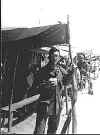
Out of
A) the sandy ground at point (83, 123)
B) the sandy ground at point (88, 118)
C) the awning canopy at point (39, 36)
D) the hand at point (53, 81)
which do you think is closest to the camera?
the hand at point (53, 81)

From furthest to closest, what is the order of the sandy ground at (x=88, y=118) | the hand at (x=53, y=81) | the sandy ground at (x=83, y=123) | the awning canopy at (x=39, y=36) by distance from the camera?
the sandy ground at (x=88, y=118), the sandy ground at (x=83, y=123), the awning canopy at (x=39, y=36), the hand at (x=53, y=81)

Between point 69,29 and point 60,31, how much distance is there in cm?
35

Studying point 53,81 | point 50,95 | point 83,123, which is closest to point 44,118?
point 50,95

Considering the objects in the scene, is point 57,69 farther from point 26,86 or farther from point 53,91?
point 26,86

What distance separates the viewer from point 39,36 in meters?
6.79

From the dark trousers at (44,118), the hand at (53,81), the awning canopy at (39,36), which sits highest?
the awning canopy at (39,36)

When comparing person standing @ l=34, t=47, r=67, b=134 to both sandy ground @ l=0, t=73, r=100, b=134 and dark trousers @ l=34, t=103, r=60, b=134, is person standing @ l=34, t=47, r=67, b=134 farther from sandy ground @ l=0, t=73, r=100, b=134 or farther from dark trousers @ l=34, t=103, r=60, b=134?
sandy ground @ l=0, t=73, r=100, b=134

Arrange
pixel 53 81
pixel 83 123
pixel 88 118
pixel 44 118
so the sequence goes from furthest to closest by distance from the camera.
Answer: pixel 88 118, pixel 83 123, pixel 44 118, pixel 53 81

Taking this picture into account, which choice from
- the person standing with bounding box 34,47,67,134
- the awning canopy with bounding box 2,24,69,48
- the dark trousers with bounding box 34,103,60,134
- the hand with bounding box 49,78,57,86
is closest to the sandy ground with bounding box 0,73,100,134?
the dark trousers with bounding box 34,103,60,134

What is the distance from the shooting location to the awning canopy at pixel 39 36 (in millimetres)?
6613

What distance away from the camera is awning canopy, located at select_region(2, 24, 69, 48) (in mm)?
6613

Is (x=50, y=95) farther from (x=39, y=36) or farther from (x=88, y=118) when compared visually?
(x=88, y=118)

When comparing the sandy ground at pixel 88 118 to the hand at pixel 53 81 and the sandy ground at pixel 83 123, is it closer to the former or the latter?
the sandy ground at pixel 83 123

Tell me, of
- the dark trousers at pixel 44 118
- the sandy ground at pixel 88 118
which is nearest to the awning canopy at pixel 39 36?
the dark trousers at pixel 44 118
